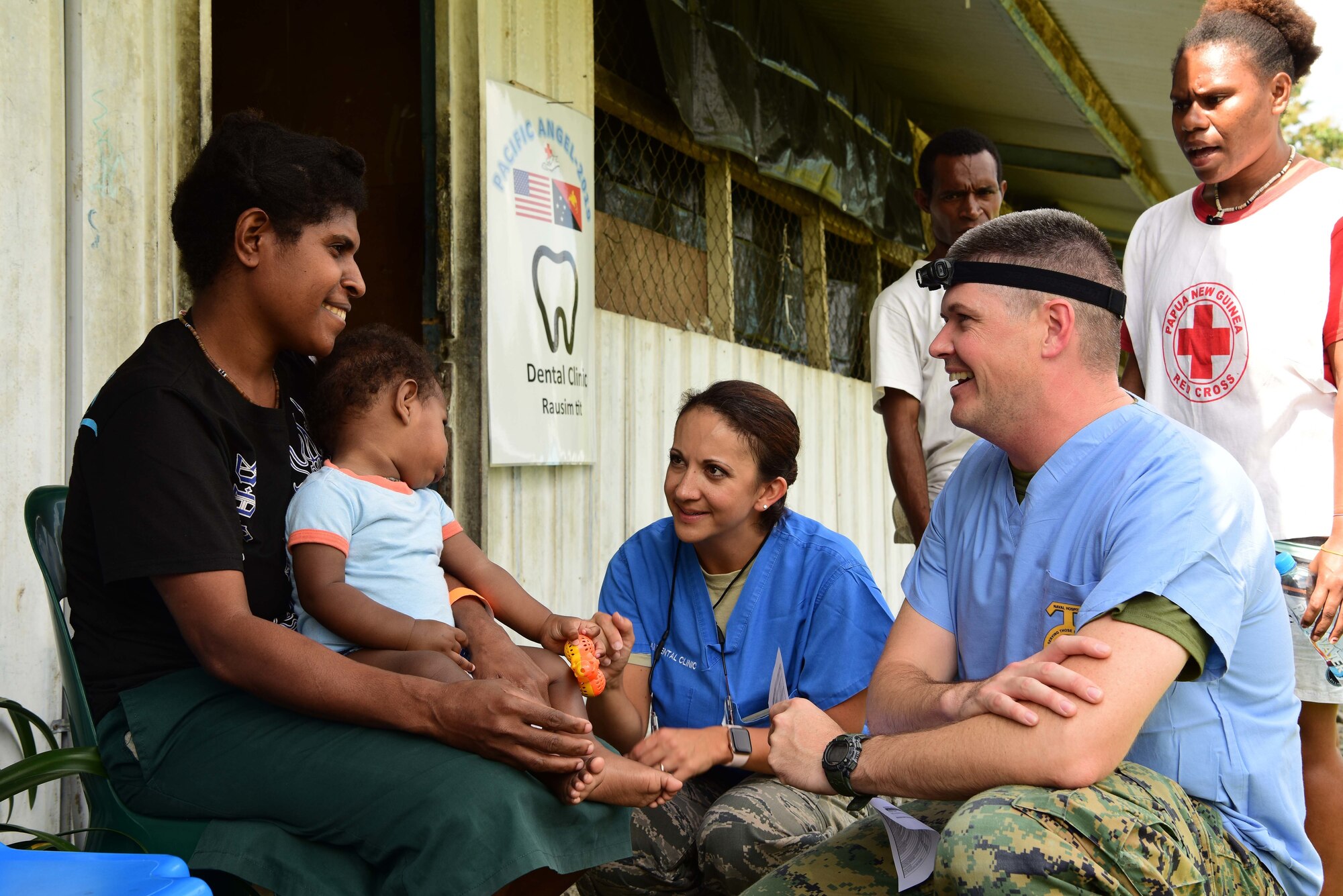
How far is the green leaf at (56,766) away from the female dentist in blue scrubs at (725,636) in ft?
3.17

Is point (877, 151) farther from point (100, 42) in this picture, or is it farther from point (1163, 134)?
point (100, 42)

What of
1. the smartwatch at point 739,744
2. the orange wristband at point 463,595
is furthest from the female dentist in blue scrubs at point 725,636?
the orange wristband at point 463,595

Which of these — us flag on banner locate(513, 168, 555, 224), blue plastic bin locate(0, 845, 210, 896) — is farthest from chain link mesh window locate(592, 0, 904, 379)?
blue plastic bin locate(0, 845, 210, 896)

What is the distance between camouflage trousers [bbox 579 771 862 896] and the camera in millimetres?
2436

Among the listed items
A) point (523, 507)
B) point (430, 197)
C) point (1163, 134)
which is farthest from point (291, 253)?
point (1163, 134)

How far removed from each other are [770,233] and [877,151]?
0.98 metres

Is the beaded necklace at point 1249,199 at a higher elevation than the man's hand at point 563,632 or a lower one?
higher

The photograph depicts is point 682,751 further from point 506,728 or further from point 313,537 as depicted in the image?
point 313,537

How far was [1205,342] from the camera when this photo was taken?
285 centimetres

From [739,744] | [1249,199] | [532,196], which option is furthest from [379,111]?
[1249,199]

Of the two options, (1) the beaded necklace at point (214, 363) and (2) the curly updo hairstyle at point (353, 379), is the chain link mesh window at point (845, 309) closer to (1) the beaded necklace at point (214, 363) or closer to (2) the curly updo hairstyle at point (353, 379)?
(2) the curly updo hairstyle at point (353, 379)

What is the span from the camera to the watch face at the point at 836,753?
6.61 feet

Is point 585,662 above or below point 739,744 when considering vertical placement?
above

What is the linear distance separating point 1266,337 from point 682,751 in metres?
1.64
